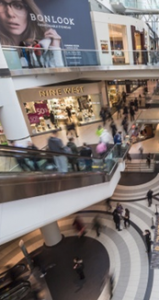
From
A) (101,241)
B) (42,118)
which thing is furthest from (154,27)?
(101,241)

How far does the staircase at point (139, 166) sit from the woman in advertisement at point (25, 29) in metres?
6.68

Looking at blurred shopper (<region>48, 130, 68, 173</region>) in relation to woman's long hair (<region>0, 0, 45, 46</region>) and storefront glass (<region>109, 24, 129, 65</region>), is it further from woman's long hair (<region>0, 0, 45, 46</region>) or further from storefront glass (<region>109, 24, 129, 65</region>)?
storefront glass (<region>109, 24, 129, 65</region>)

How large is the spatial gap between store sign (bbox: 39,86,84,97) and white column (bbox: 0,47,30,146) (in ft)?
22.8

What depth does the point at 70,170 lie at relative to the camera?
5.61 meters

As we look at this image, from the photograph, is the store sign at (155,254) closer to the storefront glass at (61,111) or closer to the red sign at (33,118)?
the red sign at (33,118)

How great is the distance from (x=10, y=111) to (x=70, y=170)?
3.04 meters

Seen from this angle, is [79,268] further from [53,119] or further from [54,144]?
[53,119]

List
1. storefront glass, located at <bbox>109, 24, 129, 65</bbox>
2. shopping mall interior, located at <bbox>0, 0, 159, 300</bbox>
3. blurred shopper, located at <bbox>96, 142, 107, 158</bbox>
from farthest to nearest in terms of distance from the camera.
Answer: storefront glass, located at <bbox>109, 24, 129, 65</bbox> → blurred shopper, located at <bbox>96, 142, 107, 158</bbox> → shopping mall interior, located at <bbox>0, 0, 159, 300</bbox>

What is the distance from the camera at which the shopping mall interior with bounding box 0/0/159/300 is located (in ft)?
15.0

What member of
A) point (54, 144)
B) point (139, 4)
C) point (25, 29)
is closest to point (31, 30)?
point (25, 29)

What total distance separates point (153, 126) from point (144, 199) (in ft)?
29.2

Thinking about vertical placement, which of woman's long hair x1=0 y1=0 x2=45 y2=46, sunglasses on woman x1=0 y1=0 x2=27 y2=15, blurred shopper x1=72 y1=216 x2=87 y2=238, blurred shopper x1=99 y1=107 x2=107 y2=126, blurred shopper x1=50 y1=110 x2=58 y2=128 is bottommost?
blurred shopper x1=72 y1=216 x2=87 y2=238

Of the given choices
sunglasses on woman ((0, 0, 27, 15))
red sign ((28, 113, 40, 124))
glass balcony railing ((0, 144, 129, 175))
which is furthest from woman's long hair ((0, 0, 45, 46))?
glass balcony railing ((0, 144, 129, 175))

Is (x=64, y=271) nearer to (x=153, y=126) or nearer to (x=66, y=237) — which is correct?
(x=66, y=237)
